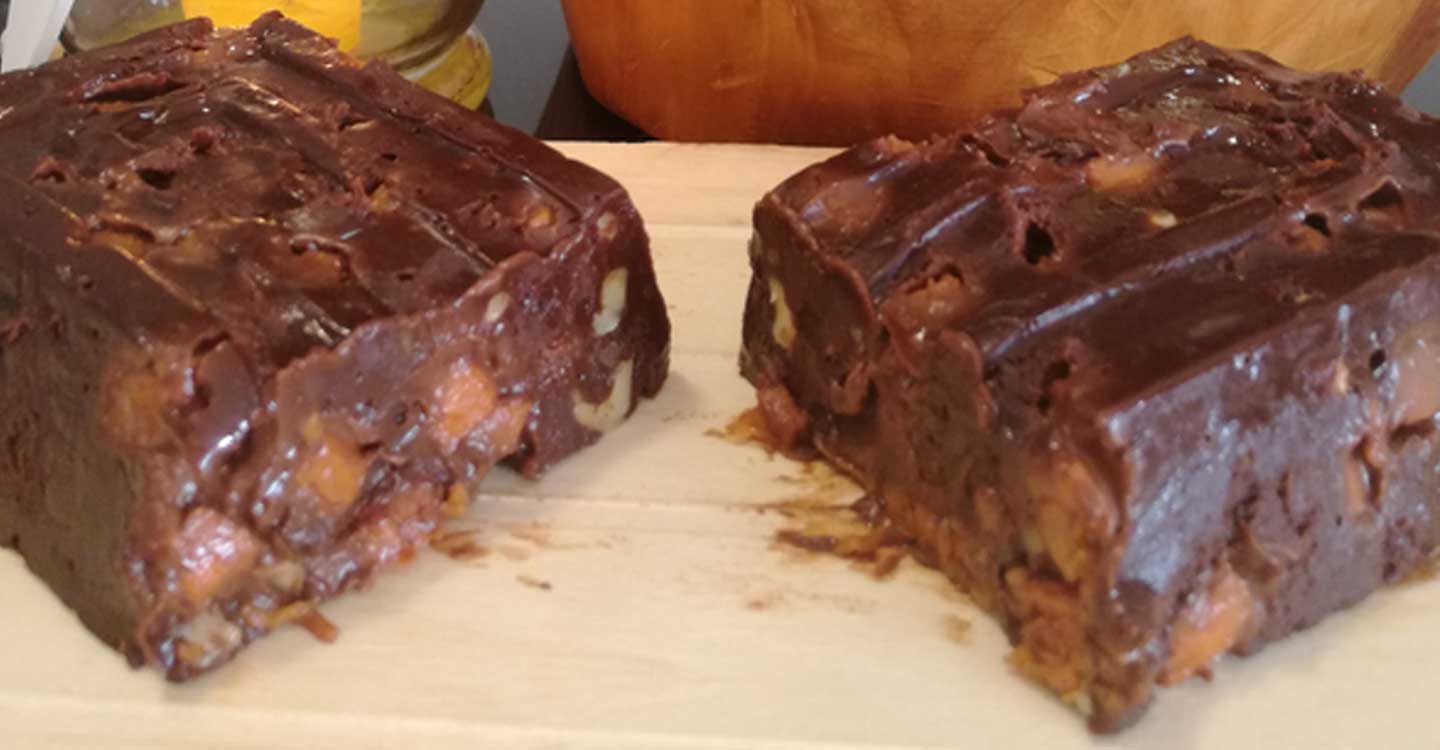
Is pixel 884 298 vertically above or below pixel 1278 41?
above

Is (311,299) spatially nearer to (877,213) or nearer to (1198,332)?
(877,213)

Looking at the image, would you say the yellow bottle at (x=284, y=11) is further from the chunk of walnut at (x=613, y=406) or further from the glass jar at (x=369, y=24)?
the chunk of walnut at (x=613, y=406)

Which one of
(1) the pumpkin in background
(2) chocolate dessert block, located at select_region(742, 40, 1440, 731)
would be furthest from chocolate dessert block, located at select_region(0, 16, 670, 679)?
(1) the pumpkin in background

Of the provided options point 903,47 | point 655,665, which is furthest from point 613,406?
point 903,47

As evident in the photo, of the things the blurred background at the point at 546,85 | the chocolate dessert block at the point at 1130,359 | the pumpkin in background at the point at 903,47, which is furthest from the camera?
the blurred background at the point at 546,85

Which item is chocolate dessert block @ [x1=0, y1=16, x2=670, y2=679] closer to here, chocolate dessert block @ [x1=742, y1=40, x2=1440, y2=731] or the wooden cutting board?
the wooden cutting board

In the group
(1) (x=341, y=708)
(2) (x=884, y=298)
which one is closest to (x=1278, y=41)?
(2) (x=884, y=298)

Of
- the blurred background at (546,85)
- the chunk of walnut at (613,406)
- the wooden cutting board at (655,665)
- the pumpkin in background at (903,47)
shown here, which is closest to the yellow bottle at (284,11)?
the blurred background at (546,85)
